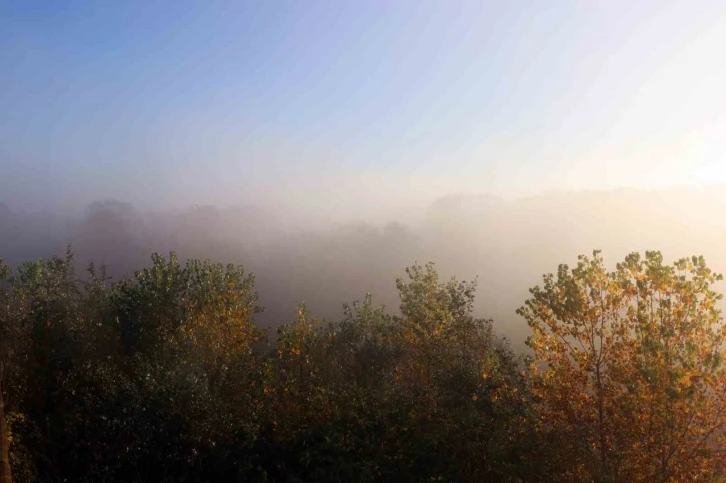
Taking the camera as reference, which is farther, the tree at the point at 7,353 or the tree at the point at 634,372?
the tree at the point at 7,353

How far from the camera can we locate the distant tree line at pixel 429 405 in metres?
16.1

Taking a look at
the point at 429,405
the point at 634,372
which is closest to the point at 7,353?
the point at 429,405

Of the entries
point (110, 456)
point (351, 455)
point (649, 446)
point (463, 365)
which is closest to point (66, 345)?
point (110, 456)

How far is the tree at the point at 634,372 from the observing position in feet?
50.6

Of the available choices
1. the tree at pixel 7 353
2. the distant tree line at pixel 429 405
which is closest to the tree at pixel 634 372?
the distant tree line at pixel 429 405

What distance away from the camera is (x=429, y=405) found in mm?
22984

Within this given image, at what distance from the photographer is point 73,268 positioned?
86.6m

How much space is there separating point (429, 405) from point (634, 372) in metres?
9.51

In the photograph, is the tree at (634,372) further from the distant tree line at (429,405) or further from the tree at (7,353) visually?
the tree at (7,353)

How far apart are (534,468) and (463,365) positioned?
7.81 metres

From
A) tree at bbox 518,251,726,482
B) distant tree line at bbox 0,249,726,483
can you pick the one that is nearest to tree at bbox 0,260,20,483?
distant tree line at bbox 0,249,726,483

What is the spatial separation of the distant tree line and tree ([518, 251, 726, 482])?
0.06m

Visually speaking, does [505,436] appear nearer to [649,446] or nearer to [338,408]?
[649,446]

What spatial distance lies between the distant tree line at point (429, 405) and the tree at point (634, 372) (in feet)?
0.20
